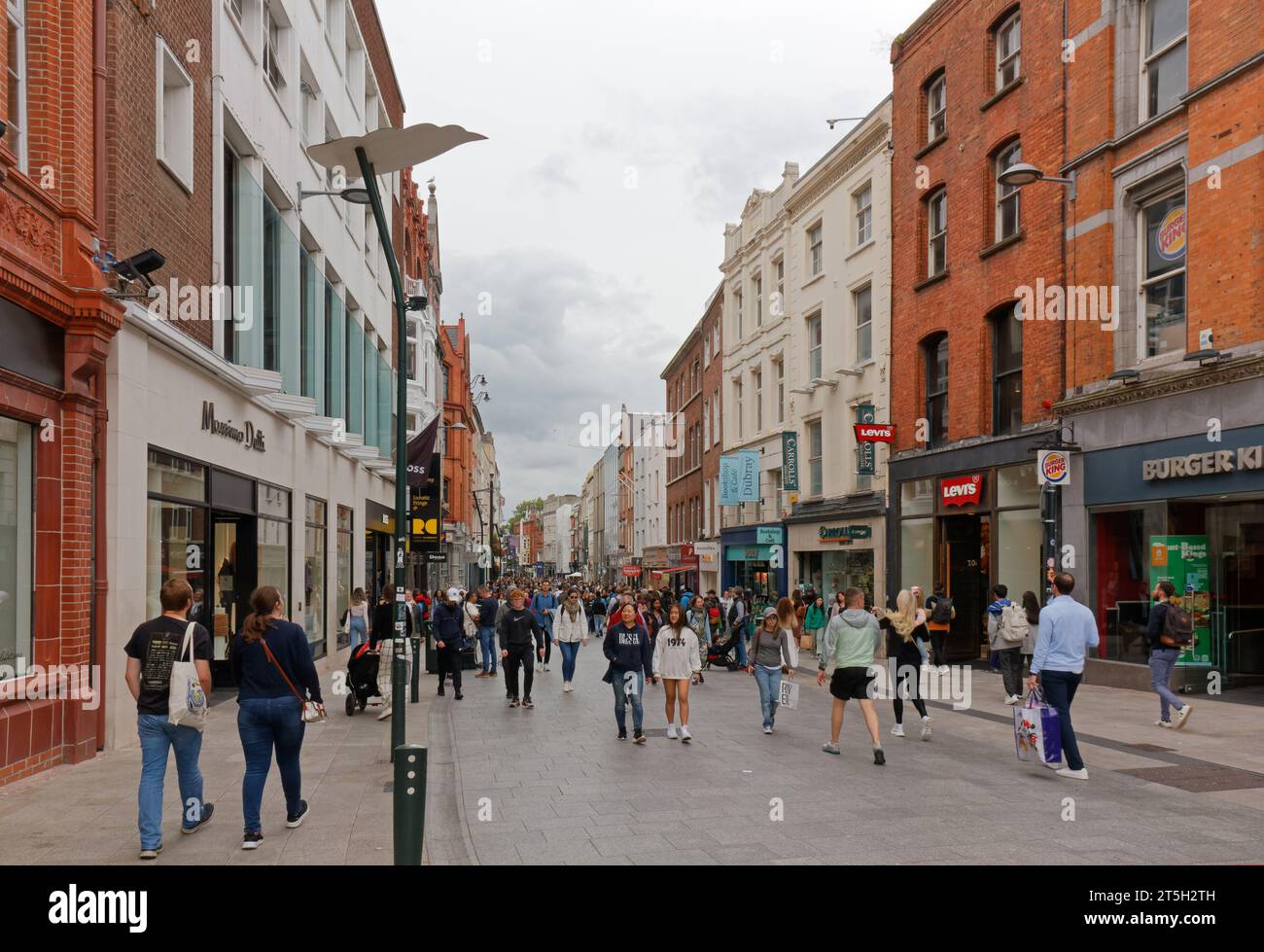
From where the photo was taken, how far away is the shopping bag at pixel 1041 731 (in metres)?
9.02

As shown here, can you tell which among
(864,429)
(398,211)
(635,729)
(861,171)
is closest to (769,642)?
(635,729)

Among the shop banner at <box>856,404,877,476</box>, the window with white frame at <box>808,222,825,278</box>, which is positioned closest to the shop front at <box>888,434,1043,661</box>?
the shop banner at <box>856,404,877,476</box>

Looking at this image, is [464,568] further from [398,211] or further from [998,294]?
[998,294]

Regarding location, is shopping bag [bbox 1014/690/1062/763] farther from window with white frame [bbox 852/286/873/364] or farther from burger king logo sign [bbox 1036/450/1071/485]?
window with white frame [bbox 852/286/873/364]

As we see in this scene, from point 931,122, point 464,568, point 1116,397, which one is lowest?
point 464,568

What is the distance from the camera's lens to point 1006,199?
65.8 ft

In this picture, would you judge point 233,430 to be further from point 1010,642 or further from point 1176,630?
point 1176,630

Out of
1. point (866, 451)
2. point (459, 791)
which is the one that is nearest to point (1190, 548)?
point (866, 451)

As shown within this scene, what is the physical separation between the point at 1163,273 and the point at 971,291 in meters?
5.31

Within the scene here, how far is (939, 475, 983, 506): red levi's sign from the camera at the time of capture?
2009 centimetres

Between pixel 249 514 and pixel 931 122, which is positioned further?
pixel 931 122

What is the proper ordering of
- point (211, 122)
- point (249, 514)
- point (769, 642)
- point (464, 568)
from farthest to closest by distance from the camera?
1. point (464, 568)
2. point (249, 514)
3. point (211, 122)
4. point (769, 642)

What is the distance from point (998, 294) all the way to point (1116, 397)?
4420mm
